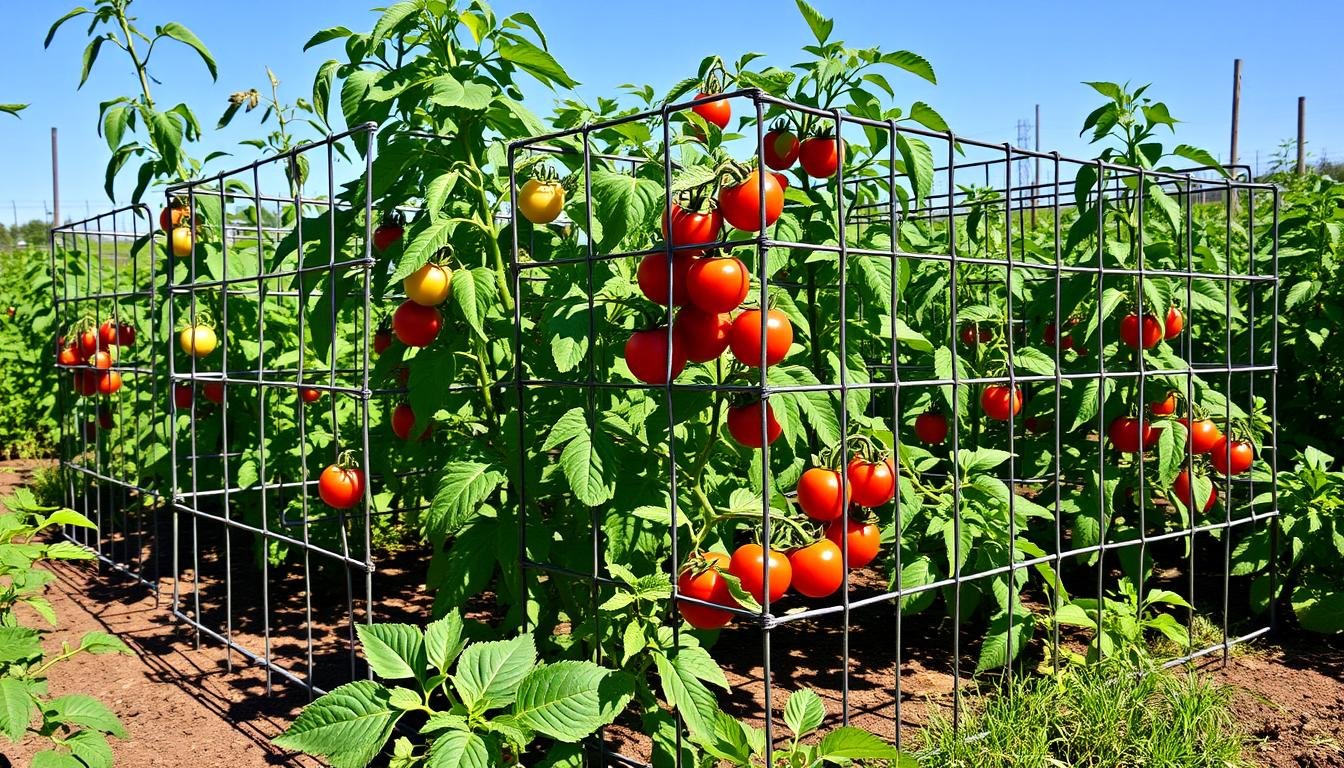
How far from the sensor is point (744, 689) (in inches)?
134

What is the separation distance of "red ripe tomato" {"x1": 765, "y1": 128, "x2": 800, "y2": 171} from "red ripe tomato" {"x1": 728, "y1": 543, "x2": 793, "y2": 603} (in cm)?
104

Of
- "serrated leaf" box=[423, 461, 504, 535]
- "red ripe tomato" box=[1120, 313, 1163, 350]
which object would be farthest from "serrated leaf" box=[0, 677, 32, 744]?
"red ripe tomato" box=[1120, 313, 1163, 350]

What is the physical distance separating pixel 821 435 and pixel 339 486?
1.68 m

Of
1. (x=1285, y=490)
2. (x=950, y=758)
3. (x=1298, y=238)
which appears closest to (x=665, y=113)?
(x=950, y=758)

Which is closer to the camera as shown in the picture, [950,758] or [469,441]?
[950,758]

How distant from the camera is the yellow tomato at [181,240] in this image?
4207 mm

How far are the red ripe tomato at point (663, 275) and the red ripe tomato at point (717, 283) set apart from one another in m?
0.07

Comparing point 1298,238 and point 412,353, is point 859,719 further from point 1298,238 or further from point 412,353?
point 1298,238

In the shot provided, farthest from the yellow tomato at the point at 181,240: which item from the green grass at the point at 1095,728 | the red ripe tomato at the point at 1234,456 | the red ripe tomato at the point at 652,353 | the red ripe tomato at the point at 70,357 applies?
the red ripe tomato at the point at 1234,456

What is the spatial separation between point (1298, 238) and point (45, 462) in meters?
8.82

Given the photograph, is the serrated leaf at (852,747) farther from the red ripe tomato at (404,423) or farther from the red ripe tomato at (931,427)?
the red ripe tomato at (931,427)

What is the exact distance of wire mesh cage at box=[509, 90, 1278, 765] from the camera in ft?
7.44

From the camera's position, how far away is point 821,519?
237 cm

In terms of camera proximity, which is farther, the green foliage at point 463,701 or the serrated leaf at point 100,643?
the serrated leaf at point 100,643
